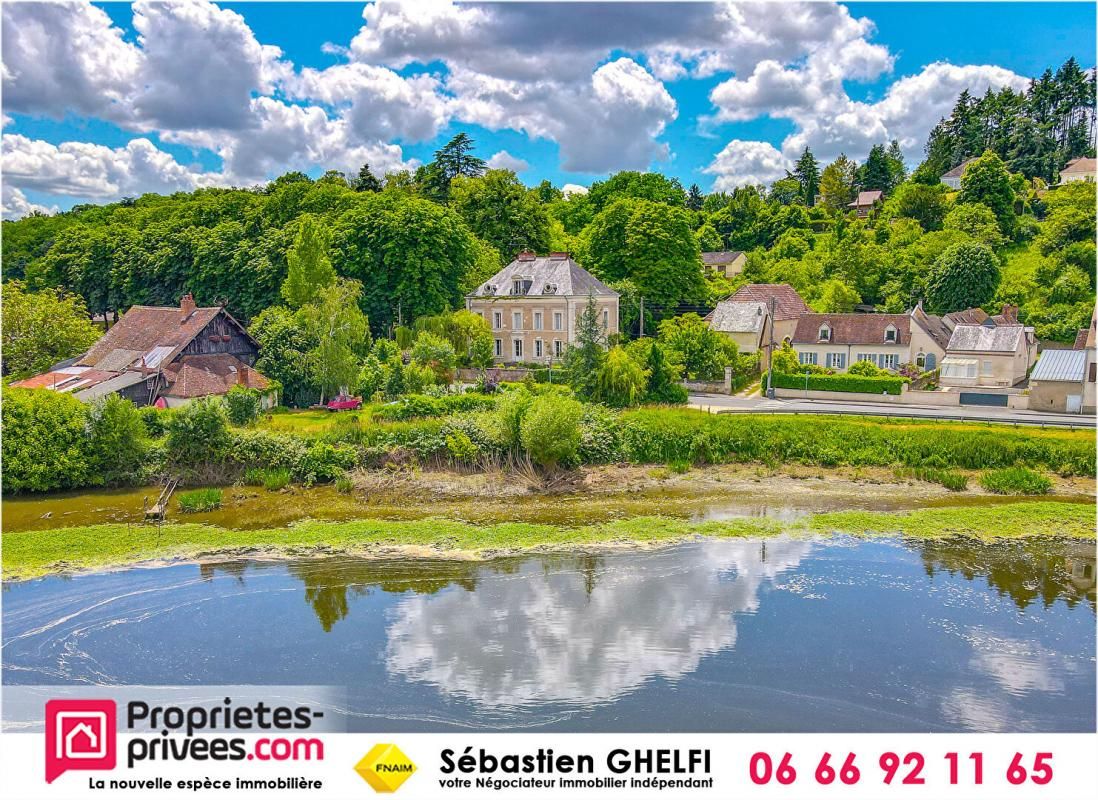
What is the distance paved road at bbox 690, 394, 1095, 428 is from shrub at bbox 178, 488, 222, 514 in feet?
68.7

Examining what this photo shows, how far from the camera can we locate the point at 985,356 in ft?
139

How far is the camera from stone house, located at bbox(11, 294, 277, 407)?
37.0 m

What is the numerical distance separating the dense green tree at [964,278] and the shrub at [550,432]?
128 feet

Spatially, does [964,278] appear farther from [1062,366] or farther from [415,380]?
[415,380]

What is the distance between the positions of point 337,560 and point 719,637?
10609 mm

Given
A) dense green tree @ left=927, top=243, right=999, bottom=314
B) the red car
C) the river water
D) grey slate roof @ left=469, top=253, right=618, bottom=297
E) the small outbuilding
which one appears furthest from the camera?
dense green tree @ left=927, top=243, right=999, bottom=314

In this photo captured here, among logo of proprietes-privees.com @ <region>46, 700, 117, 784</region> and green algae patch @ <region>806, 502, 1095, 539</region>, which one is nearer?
logo of proprietes-privees.com @ <region>46, 700, 117, 784</region>

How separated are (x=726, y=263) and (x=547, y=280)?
32561 mm

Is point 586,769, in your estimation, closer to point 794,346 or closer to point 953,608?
point 953,608

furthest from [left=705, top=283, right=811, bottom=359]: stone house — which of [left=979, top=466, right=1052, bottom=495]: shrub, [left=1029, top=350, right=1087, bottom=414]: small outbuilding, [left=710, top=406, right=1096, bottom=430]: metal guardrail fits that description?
[left=979, top=466, right=1052, bottom=495]: shrub

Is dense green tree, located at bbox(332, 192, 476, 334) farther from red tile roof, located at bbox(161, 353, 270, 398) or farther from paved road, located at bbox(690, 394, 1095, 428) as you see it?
paved road, located at bbox(690, 394, 1095, 428)

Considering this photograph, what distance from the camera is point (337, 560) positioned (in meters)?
21.4

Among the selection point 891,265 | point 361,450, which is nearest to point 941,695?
point 361,450

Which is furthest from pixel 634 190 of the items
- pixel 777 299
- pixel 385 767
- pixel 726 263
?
pixel 385 767
